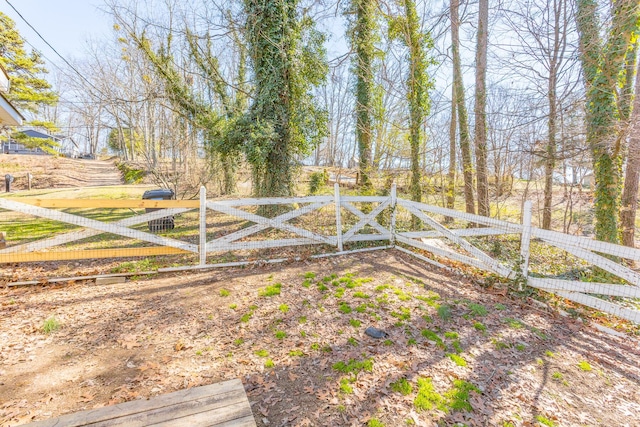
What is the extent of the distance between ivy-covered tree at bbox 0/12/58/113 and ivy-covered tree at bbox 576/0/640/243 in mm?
26050

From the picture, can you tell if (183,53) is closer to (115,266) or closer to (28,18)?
(28,18)

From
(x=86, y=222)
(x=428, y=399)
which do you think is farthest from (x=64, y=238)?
(x=428, y=399)

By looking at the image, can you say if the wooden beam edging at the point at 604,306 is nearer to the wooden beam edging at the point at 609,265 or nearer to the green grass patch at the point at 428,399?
the wooden beam edging at the point at 609,265

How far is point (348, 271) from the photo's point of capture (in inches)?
209

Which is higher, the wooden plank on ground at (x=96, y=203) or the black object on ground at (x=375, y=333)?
the wooden plank on ground at (x=96, y=203)

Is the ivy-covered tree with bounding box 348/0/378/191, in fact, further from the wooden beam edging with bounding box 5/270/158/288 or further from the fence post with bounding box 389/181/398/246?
the wooden beam edging with bounding box 5/270/158/288

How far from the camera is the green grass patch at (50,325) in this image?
10.6 feet

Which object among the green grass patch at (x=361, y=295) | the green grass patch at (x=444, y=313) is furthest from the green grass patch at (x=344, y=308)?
the green grass patch at (x=444, y=313)

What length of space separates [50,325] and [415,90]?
855cm

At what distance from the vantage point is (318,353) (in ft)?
9.94

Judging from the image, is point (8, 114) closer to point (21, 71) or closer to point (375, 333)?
point (375, 333)

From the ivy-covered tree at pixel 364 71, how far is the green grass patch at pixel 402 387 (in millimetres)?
6344

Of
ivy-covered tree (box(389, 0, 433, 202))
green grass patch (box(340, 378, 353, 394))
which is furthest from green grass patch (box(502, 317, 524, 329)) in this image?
ivy-covered tree (box(389, 0, 433, 202))

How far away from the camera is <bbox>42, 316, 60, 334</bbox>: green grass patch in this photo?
3217mm
